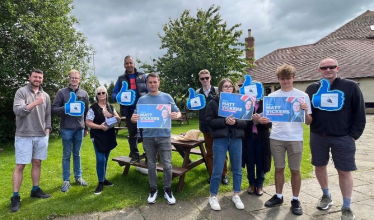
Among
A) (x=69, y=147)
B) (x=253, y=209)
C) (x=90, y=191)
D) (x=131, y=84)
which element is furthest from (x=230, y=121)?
(x=69, y=147)

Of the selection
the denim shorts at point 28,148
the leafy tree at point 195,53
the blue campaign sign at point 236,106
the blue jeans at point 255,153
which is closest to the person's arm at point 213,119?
the blue campaign sign at point 236,106

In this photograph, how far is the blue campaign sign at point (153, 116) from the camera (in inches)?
154

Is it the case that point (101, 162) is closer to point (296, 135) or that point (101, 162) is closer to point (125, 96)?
point (125, 96)

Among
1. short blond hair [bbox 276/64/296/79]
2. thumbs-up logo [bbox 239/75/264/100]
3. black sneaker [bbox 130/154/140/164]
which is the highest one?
short blond hair [bbox 276/64/296/79]

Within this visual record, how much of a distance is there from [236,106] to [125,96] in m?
2.02

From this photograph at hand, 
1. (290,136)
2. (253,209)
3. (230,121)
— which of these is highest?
(230,121)

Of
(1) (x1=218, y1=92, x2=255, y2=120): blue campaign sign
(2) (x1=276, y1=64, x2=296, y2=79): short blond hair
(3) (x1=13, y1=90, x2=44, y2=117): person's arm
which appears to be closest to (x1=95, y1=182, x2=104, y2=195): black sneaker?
(3) (x1=13, y1=90, x2=44, y2=117): person's arm

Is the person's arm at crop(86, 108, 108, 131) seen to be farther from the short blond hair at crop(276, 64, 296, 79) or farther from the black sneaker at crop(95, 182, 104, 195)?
the short blond hair at crop(276, 64, 296, 79)

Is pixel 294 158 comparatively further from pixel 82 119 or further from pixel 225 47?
pixel 225 47

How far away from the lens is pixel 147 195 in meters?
4.41

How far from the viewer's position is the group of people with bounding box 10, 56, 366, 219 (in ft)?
11.2

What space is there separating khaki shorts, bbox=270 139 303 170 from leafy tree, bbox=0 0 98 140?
30.5ft

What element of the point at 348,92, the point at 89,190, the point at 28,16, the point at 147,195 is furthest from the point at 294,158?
the point at 28,16

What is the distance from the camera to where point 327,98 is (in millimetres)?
3336
